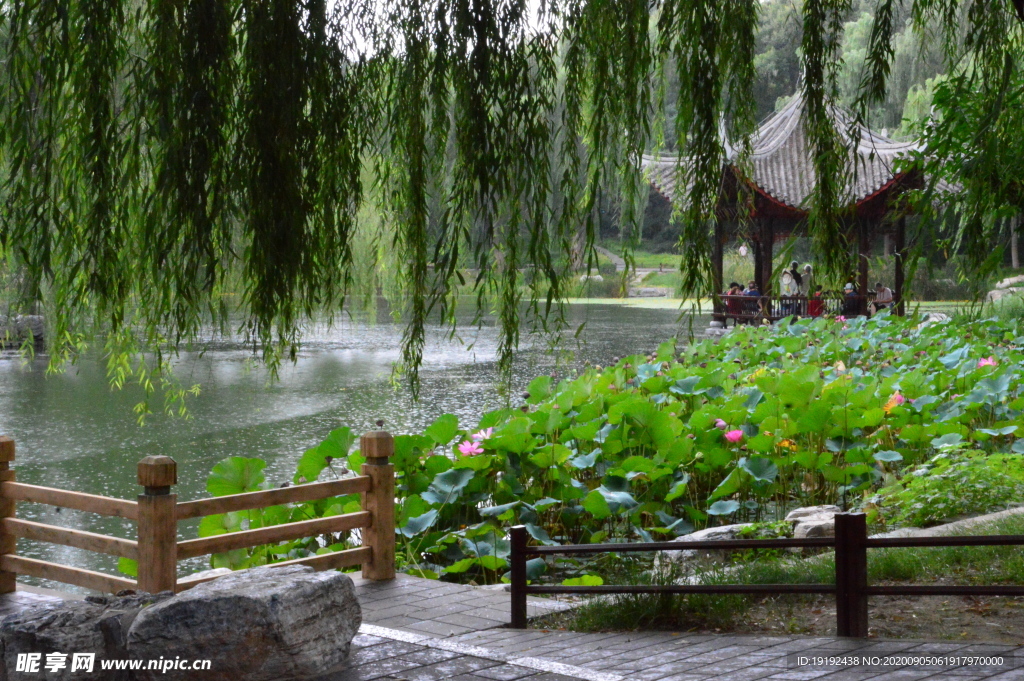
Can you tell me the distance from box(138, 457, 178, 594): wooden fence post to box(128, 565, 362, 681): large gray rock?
75cm

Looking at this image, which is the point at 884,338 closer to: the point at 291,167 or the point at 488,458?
the point at 488,458

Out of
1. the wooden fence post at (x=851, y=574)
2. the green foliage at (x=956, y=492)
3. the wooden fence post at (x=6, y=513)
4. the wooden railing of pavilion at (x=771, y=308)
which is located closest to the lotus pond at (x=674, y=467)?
the green foliage at (x=956, y=492)

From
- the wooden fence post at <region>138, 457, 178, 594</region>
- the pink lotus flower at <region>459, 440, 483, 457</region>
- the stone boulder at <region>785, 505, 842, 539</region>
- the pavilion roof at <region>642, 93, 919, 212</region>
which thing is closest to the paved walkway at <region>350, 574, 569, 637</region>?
the wooden fence post at <region>138, 457, 178, 594</region>

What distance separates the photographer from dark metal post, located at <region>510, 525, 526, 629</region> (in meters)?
3.95

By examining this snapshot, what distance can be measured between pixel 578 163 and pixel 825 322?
1091cm

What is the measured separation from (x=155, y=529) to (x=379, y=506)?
1126mm

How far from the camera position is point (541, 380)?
770cm

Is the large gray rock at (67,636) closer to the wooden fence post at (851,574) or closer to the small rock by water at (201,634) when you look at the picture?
the small rock by water at (201,634)

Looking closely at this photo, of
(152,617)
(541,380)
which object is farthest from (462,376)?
(152,617)

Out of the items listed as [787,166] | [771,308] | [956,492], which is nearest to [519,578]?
[956,492]

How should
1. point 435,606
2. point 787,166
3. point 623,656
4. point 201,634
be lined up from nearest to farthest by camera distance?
1. point 201,634
2. point 623,656
3. point 435,606
4. point 787,166

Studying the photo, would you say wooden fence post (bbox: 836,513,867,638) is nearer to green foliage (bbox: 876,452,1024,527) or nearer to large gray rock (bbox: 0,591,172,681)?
green foliage (bbox: 876,452,1024,527)

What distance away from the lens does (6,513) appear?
15.6 ft

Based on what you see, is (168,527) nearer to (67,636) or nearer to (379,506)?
(67,636)
